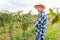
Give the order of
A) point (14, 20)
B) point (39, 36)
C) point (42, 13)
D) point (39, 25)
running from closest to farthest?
point (42, 13), point (39, 25), point (39, 36), point (14, 20)

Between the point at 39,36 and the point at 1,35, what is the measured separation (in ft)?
25.9

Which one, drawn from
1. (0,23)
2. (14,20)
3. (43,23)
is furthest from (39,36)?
(0,23)

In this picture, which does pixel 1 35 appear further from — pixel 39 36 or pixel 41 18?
pixel 41 18

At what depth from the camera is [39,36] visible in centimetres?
608

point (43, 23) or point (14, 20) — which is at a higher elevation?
point (43, 23)

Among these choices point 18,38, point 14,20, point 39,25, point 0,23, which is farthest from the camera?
point 0,23

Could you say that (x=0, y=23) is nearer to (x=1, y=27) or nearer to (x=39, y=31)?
(x=1, y=27)

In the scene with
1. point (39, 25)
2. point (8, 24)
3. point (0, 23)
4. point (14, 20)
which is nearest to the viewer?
point (39, 25)

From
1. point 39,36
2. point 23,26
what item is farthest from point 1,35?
point 39,36

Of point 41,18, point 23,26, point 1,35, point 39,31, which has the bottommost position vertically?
point 1,35

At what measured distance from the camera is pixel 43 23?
5.41 m

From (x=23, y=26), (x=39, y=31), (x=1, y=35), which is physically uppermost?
(x=39, y=31)

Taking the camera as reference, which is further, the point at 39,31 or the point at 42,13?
the point at 39,31

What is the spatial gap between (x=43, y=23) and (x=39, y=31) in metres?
0.50
